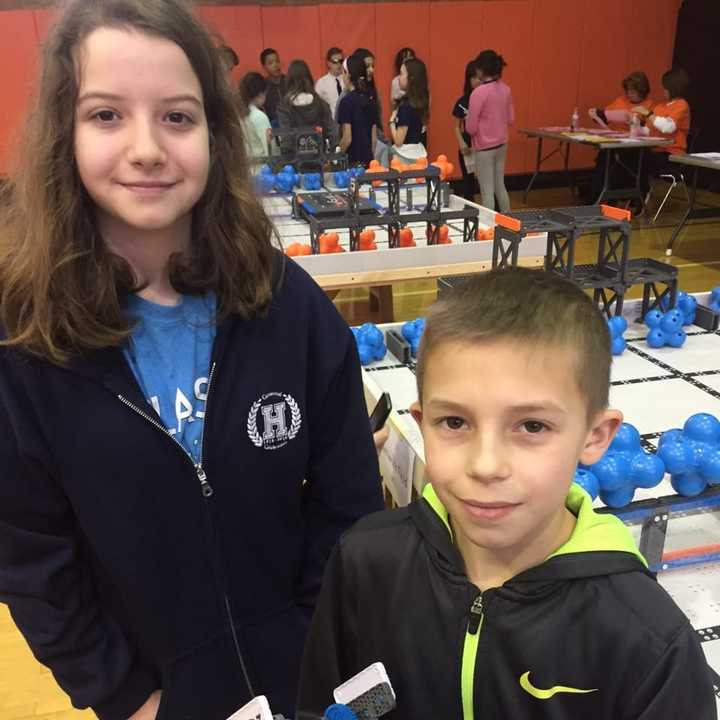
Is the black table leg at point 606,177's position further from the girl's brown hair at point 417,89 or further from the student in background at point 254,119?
the student in background at point 254,119

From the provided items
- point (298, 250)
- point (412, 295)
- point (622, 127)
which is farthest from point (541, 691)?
point (622, 127)

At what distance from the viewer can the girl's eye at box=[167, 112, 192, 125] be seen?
36.9 inches

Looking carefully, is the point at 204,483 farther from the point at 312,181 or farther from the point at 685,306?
the point at 312,181

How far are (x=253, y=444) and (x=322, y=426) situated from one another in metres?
0.14

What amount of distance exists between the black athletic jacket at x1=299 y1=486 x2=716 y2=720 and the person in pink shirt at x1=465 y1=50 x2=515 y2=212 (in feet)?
17.7

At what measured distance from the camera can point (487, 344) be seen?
29.7 inches

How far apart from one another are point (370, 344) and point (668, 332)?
970 millimetres

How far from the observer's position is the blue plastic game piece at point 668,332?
2309 millimetres

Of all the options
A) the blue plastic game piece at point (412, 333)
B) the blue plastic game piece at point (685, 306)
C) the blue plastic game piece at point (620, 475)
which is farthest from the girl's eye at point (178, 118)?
the blue plastic game piece at point (685, 306)

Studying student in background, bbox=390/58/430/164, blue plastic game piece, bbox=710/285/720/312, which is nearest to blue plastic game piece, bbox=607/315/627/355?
blue plastic game piece, bbox=710/285/720/312

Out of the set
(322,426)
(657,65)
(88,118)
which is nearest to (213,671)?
(322,426)

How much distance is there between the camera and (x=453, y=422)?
0.76 meters

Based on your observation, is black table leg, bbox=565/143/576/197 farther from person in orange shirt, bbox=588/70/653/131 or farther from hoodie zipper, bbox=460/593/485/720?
hoodie zipper, bbox=460/593/485/720

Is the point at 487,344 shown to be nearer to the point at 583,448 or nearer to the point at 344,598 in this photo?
the point at 583,448
